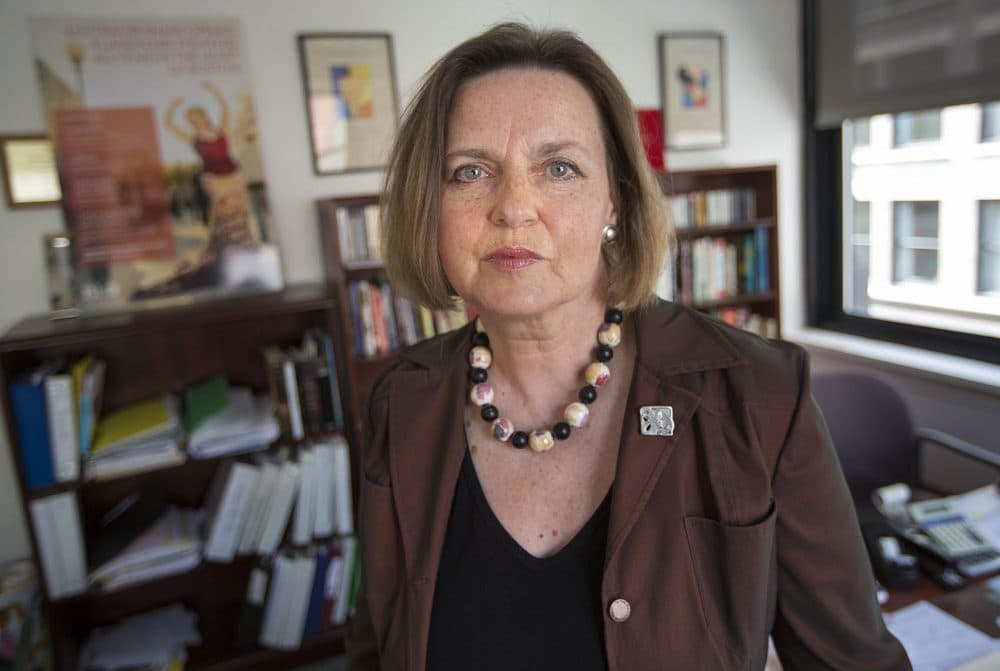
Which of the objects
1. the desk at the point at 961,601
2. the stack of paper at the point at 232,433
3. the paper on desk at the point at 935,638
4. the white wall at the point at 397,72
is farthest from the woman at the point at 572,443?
the stack of paper at the point at 232,433

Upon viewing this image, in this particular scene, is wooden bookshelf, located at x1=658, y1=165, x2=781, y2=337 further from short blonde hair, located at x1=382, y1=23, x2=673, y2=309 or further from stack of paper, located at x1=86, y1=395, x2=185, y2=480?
stack of paper, located at x1=86, y1=395, x2=185, y2=480

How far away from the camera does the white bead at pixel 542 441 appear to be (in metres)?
1.12

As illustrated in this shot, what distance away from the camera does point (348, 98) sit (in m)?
2.67

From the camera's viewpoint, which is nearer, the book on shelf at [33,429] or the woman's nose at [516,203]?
the woman's nose at [516,203]

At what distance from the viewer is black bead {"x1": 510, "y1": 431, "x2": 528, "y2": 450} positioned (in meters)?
1.14

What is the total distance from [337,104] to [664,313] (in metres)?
1.98

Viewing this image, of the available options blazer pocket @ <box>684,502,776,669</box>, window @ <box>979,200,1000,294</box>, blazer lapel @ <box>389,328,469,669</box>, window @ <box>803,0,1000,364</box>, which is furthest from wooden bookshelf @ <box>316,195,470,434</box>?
window @ <box>979,200,1000,294</box>

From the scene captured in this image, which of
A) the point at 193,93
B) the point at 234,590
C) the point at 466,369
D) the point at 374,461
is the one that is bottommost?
the point at 234,590

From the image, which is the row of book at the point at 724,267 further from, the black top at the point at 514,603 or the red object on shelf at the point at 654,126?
the black top at the point at 514,603

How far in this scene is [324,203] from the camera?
2.50m

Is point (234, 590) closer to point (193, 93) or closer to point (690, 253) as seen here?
point (193, 93)

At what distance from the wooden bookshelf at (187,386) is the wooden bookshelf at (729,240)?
5.80 feet

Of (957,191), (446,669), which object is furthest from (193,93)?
(957,191)

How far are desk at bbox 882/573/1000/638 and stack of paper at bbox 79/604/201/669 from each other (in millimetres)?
2227
